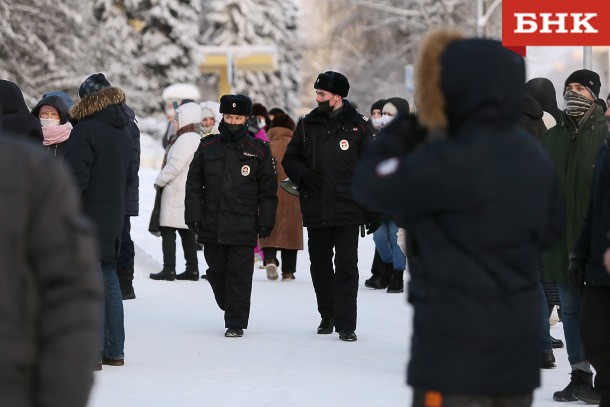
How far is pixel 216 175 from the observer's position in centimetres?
Answer: 1100

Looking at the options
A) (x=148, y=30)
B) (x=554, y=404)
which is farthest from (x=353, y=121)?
(x=148, y=30)

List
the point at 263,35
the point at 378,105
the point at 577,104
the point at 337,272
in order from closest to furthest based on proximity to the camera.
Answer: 1. the point at 577,104
2. the point at 337,272
3. the point at 378,105
4. the point at 263,35

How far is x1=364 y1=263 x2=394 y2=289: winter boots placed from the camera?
1453 centimetres

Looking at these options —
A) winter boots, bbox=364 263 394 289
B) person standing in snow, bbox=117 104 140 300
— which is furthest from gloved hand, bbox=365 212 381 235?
winter boots, bbox=364 263 394 289

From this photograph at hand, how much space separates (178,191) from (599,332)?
918cm

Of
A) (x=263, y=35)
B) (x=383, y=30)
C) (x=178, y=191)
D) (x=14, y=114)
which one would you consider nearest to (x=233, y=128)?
(x=14, y=114)

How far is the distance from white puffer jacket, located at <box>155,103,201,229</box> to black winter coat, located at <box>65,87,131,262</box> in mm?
6233

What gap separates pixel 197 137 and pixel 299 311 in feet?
11.4

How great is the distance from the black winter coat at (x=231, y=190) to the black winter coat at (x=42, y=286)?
301 inches

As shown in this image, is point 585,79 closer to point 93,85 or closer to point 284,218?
Result: point 93,85

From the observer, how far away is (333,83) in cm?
1074

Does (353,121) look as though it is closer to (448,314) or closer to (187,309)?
(187,309)

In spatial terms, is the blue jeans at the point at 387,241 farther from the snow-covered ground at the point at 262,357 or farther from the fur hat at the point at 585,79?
the fur hat at the point at 585,79

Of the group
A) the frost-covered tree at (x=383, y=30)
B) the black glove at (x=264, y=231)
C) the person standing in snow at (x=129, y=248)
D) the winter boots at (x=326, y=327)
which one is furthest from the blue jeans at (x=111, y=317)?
the frost-covered tree at (x=383, y=30)
